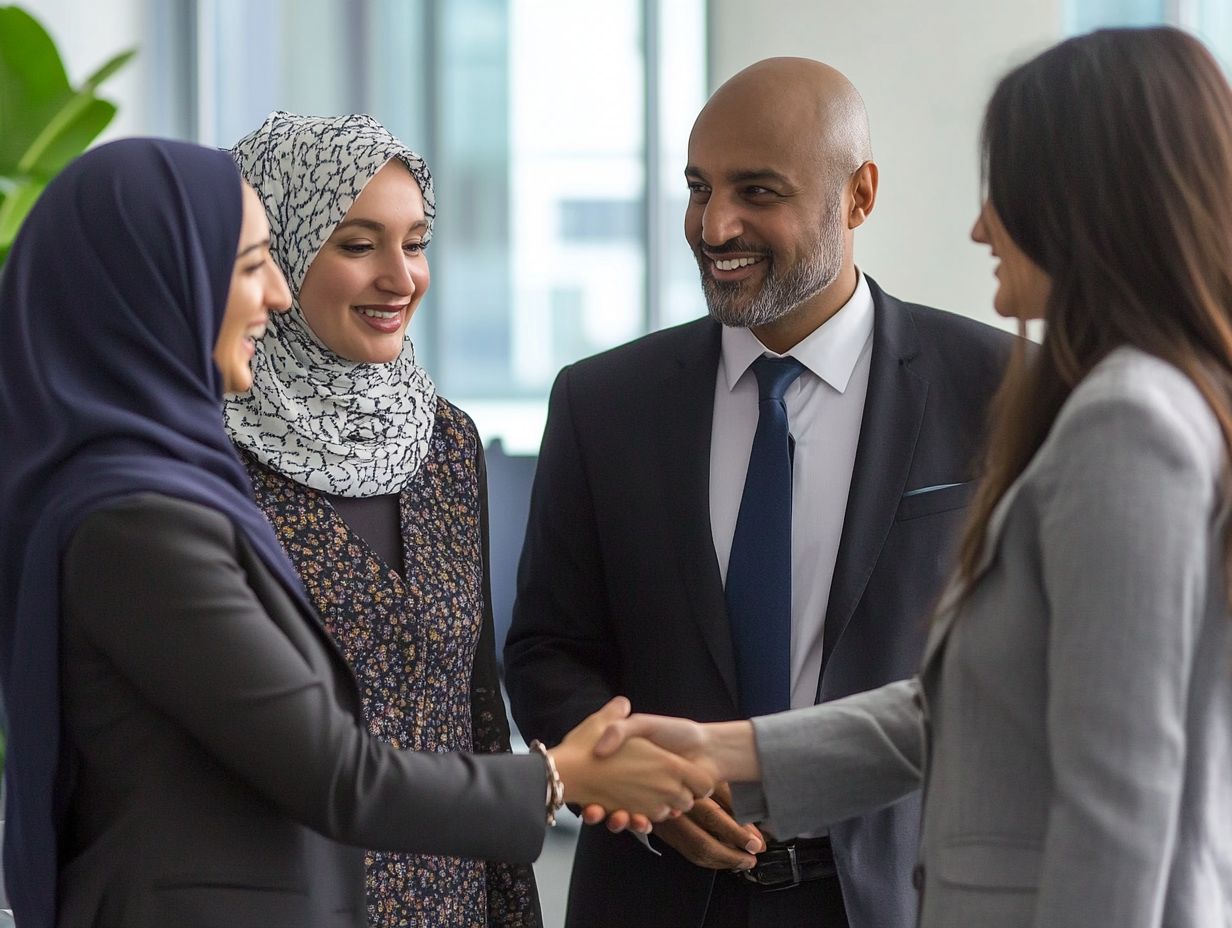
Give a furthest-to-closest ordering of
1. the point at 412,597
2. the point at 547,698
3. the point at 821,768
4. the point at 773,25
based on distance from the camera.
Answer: the point at 773,25, the point at 547,698, the point at 412,597, the point at 821,768

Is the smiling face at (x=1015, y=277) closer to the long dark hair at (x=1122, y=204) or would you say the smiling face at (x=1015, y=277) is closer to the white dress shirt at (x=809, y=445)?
the long dark hair at (x=1122, y=204)

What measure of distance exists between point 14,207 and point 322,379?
189 centimetres

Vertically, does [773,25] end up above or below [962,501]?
above

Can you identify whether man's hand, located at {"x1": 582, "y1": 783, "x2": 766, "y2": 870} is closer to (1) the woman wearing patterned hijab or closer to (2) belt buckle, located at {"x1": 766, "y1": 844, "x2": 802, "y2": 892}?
(2) belt buckle, located at {"x1": 766, "y1": 844, "x2": 802, "y2": 892}

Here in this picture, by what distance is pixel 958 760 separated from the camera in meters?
1.19

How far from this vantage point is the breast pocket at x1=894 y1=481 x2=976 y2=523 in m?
1.74

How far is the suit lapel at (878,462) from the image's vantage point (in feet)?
5.58

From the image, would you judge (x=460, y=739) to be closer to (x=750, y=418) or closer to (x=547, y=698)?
(x=547, y=698)

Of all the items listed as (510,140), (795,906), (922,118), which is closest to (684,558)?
(795,906)

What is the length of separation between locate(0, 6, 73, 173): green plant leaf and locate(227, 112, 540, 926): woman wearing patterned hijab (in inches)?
66.1

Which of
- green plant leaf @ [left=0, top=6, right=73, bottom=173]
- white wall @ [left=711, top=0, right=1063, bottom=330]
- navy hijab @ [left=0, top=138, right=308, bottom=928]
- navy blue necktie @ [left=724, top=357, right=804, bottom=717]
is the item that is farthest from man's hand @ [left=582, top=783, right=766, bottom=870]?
white wall @ [left=711, top=0, right=1063, bottom=330]

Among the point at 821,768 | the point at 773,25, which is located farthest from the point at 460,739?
the point at 773,25

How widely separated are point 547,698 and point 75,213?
0.88 meters

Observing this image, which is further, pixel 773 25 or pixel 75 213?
pixel 773 25
